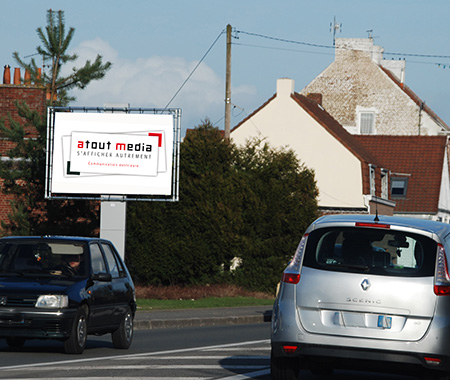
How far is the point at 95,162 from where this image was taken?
3238 centimetres

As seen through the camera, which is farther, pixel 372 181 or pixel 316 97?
pixel 316 97

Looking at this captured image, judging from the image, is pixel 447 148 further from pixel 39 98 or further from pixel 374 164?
pixel 39 98

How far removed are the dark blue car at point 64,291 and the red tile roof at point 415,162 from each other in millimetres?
45945

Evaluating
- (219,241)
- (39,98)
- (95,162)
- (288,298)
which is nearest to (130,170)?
(95,162)

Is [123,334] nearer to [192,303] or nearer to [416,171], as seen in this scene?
[192,303]

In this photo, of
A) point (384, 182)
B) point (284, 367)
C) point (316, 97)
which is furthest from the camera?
point (316, 97)

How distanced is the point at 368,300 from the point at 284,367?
1172 millimetres

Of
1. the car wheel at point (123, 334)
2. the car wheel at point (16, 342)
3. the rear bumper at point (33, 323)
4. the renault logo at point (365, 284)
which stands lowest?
the car wheel at point (16, 342)

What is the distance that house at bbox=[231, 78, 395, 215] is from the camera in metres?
53.9

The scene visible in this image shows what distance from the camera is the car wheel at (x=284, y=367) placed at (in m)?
10.2

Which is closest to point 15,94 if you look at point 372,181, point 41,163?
point 41,163

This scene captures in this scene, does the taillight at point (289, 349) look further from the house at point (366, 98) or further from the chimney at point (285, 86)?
the house at point (366, 98)

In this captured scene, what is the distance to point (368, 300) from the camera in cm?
965

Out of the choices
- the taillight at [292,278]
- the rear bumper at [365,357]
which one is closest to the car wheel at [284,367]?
the rear bumper at [365,357]
